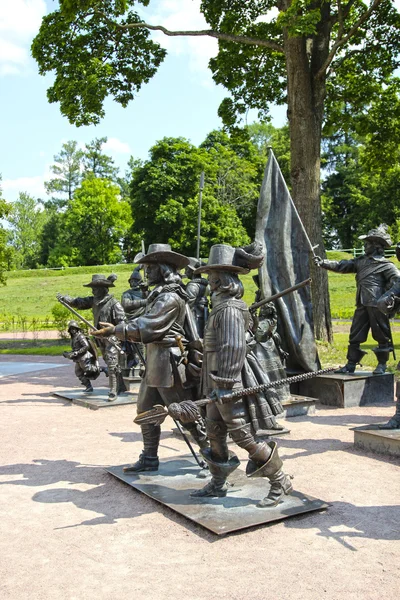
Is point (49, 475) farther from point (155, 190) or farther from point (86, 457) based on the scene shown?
point (155, 190)

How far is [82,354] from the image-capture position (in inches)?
418

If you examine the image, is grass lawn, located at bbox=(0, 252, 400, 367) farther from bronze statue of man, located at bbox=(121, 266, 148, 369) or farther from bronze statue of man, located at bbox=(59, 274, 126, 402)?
bronze statue of man, located at bbox=(59, 274, 126, 402)

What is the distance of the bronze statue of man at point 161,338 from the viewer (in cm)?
538

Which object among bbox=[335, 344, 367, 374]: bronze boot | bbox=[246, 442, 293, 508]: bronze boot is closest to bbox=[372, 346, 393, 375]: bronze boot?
bbox=[335, 344, 367, 374]: bronze boot

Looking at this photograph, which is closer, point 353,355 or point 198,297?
point 353,355

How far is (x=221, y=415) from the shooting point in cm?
480

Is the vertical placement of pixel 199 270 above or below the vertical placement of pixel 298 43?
below

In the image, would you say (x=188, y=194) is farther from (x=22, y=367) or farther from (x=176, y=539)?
(x=176, y=539)

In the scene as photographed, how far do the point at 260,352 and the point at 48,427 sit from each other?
309cm

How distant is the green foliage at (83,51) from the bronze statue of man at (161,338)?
1109cm

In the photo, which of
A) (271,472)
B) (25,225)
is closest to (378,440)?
(271,472)

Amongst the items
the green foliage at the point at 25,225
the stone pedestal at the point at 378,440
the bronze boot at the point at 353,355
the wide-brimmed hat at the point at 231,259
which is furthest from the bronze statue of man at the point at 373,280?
the green foliage at the point at 25,225

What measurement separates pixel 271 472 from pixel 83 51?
14.3 meters

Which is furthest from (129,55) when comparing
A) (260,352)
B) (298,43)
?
(260,352)
